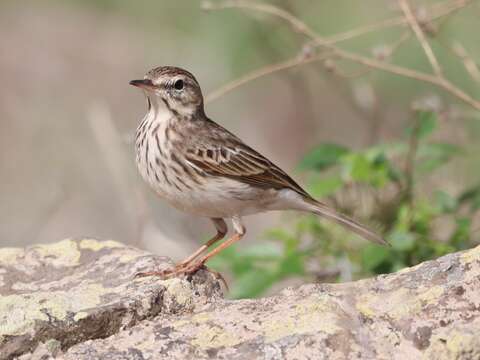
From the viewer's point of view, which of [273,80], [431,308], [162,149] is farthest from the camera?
[273,80]

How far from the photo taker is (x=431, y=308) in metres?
4.34

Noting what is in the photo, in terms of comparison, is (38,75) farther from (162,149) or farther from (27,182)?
(162,149)

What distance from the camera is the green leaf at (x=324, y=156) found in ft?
22.3

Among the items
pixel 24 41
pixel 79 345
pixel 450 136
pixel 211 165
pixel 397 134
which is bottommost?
pixel 79 345

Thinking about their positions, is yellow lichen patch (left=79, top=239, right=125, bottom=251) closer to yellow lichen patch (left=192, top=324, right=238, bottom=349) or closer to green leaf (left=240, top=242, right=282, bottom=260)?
green leaf (left=240, top=242, right=282, bottom=260)

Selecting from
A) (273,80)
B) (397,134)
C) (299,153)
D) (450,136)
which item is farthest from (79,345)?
(273,80)

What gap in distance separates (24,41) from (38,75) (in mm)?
1101

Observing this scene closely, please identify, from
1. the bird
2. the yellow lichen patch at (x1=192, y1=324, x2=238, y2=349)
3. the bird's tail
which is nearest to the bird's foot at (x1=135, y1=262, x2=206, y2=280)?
Result: the bird

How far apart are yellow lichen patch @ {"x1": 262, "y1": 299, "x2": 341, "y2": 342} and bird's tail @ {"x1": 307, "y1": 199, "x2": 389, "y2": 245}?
6.69ft

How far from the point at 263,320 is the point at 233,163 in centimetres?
201

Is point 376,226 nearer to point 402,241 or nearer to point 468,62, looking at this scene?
point 402,241

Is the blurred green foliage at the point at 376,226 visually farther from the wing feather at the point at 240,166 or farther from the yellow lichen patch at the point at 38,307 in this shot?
the yellow lichen patch at the point at 38,307

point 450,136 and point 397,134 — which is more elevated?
point 397,134

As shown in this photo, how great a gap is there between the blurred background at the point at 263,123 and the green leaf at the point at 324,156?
0.01 metres
